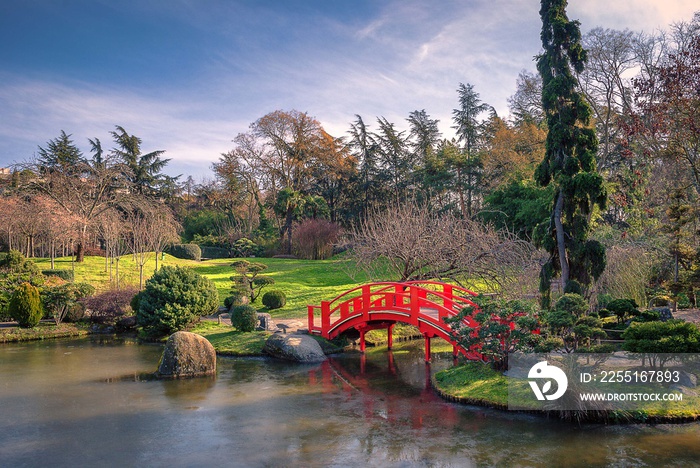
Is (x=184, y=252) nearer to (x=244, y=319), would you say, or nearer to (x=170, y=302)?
(x=170, y=302)

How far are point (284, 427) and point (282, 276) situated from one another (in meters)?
19.4

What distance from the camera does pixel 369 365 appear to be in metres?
15.1

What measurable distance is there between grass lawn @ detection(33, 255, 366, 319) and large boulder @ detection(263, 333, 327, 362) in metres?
4.60

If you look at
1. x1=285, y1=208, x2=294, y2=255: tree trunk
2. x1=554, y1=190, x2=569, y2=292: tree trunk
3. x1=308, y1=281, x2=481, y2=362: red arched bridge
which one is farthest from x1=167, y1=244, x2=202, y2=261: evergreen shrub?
x1=554, y1=190, x2=569, y2=292: tree trunk

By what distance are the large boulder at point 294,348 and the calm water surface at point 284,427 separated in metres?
0.98

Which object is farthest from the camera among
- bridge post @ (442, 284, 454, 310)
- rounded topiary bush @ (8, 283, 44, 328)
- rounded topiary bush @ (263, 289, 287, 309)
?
rounded topiary bush @ (263, 289, 287, 309)

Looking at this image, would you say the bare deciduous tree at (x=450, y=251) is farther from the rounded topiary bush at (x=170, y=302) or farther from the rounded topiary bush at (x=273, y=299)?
the rounded topiary bush at (x=170, y=302)

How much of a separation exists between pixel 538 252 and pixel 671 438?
10.3m

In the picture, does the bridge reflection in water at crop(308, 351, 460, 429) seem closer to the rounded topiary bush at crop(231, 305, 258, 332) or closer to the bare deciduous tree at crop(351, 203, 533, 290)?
the rounded topiary bush at crop(231, 305, 258, 332)

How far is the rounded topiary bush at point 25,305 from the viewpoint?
1953 cm

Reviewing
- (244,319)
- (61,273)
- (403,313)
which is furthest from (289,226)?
(403,313)

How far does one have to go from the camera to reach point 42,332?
19625 millimetres

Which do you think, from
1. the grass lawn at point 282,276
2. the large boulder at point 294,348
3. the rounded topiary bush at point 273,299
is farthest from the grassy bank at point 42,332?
A: the large boulder at point 294,348

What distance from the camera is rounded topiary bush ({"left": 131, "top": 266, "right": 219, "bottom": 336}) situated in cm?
1798
